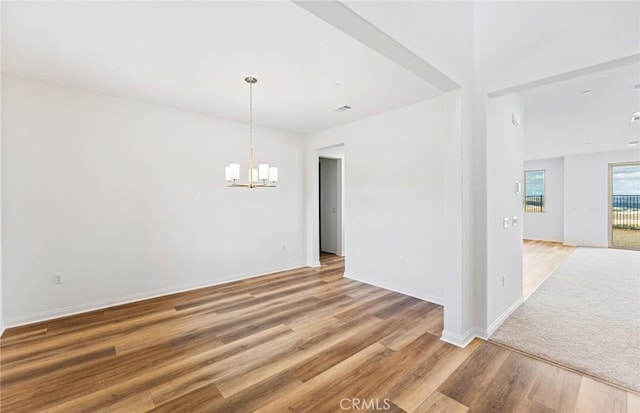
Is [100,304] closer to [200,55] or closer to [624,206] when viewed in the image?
[200,55]

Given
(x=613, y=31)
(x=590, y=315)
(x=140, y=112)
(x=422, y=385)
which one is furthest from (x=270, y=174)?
(x=590, y=315)

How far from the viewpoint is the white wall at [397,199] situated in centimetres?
370

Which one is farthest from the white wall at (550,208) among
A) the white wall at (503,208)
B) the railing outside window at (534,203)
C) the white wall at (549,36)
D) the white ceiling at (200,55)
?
the white wall at (549,36)

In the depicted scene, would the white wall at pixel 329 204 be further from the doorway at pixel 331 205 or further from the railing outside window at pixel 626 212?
the railing outside window at pixel 626 212

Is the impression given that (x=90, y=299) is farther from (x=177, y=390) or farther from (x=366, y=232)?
(x=366, y=232)

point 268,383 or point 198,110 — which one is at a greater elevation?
point 198,110

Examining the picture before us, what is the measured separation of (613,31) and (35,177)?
225 inches

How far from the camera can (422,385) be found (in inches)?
80.2

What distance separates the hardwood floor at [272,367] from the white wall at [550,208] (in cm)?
824

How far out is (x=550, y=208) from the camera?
8891mm

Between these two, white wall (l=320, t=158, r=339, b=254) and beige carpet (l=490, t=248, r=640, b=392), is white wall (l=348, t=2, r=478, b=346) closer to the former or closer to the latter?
beige carpet (l=490, t=248, r=640, b=392)

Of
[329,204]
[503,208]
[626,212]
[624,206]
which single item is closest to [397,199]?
[503,208]

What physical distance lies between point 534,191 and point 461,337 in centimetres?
927

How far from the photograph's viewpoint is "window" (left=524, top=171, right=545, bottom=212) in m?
9.10
